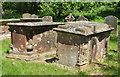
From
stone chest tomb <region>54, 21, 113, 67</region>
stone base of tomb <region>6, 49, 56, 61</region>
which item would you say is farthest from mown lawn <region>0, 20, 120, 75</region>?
stone base of tomb <region>6, 49, 56, 61</region>

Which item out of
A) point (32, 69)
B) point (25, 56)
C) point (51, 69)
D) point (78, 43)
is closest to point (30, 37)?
point (25, 56)

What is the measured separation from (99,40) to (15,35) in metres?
4.15

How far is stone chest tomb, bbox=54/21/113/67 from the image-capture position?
736 centimetres

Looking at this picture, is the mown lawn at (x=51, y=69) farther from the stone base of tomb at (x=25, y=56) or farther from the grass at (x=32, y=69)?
the stone base of tomb at (x=25, y=56)

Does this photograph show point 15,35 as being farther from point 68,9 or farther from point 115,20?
point 68,9

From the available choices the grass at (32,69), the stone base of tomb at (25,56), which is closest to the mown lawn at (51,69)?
the grass at (32,69)

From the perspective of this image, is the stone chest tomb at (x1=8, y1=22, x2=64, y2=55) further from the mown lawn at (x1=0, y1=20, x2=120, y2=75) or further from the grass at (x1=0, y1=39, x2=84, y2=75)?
the grass at (x1=0, y1=39, x2=84, y2=75)

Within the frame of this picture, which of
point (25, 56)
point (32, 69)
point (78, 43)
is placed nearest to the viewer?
point (32, 69)

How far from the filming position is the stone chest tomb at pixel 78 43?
24.1 ft

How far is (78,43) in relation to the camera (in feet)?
24.2

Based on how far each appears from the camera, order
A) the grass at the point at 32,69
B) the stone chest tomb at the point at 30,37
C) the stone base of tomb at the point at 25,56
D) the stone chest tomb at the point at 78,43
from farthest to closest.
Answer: the stone chest tomb at the point at 30,37 < the stone base of tomb at the point at 25,56 < the stone chest tomb at the point at 78,43 < the grass at the point at 32,69

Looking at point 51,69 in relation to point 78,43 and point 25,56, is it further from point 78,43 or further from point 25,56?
point 25,56

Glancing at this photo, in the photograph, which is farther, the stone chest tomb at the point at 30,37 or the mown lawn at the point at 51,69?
the stone chest tomb at the point at 30,37

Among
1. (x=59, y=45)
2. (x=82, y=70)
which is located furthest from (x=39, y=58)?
(x=82, y=70)
